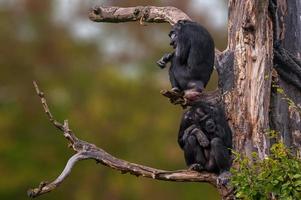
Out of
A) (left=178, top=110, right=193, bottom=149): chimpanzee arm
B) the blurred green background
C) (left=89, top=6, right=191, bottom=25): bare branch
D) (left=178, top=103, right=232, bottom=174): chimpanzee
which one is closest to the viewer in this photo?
(left=178, top=103, right=232, bottom=174): chimpanzee

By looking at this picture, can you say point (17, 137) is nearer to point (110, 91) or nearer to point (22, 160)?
point (22, 160)

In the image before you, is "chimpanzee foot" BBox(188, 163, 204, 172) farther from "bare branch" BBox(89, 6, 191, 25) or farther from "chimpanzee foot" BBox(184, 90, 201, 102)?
"bare branch" BBox(89, 6, 191, 25)

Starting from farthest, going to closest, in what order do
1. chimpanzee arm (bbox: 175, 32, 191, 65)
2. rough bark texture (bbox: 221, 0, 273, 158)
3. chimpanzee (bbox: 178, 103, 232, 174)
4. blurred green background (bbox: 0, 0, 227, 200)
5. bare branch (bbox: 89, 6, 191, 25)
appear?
blurred green background (bbox: 0, 0, 227, 200), bare branch (bbox: 89, 6, 191, 25), chimpanzee arm (bbox: 175, 32, 191, 65), chimpanzee (bbox: 178, 103, 232, 174), rough bark texture (bbox: 221, 0, 273, 158)

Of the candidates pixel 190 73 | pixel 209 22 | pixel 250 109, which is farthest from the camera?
pixel 209 22

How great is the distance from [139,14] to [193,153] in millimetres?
1660

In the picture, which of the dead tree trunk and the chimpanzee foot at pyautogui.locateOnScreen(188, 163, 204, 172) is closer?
the dead tree trunk

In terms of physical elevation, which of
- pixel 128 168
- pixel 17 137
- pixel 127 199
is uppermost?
pixel 17 137

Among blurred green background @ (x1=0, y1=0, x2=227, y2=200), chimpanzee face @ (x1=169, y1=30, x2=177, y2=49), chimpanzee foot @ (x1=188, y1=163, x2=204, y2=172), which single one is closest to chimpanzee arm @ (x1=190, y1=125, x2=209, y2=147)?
chimpanzee foot @ (x1=188, y1=163, x2=204, y2=172)

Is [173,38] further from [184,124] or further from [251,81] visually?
[251,81]

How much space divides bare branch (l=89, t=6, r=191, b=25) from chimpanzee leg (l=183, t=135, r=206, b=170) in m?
1.17

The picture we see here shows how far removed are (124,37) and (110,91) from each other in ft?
4.24

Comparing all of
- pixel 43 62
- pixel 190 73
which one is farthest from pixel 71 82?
pixel 190 73

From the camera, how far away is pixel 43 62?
798 inches

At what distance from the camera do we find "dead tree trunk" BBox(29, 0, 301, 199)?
6301 millimetres
